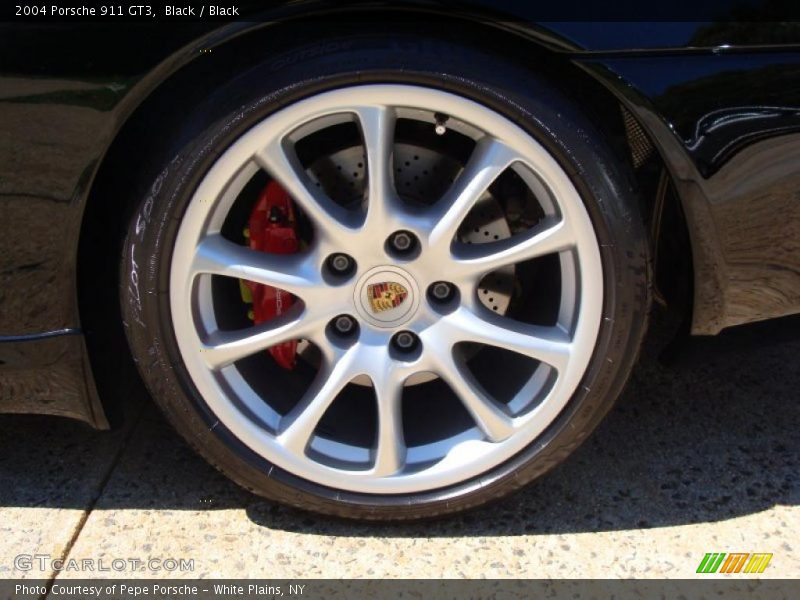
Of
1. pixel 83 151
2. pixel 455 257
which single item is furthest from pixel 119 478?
pixel 455 257

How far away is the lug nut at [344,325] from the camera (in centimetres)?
195

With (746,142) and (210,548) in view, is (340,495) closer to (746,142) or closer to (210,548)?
(210,548)

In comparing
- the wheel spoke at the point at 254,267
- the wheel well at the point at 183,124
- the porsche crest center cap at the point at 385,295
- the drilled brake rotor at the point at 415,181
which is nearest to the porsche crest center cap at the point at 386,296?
the porsche crest center cap at the point at 385,295

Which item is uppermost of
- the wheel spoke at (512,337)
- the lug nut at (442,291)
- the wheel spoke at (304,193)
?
the wheel spoke at (304,193)

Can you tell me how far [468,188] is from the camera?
1828 millimetres

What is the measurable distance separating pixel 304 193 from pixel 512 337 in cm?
55

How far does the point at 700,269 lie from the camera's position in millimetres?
1854

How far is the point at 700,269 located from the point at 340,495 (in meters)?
0.93

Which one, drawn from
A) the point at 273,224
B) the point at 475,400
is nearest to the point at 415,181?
the point at 273,224

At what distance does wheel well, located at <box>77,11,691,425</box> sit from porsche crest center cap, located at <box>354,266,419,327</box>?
472 millimetres

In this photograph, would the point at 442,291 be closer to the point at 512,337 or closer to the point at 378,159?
the point at 512,337

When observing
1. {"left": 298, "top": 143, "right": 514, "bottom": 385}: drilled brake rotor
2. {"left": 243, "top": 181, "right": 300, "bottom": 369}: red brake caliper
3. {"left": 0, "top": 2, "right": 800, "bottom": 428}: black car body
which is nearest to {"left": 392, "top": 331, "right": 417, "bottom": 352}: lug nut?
{"left": 298, "top": 143, "right": 514, "bottom": 385}: drilled brake rotor

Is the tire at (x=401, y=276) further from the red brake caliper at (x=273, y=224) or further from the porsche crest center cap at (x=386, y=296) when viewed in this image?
the red brake caliper at (x=273, y=224)

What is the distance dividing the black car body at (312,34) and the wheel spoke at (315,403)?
463mm
